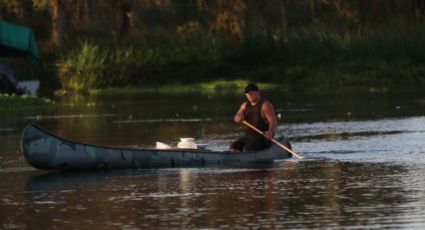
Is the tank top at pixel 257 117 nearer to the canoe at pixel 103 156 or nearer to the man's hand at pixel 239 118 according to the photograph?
the man's hand at pixel 239 118

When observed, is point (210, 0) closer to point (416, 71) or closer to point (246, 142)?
point (416, 71)

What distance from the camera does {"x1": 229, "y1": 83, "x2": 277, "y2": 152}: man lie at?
940 inches

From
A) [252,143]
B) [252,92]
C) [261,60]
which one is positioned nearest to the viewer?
[252,92]

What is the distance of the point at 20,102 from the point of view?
46.2 meters

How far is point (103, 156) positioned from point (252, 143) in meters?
2.80

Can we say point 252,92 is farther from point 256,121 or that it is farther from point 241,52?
point 241,52

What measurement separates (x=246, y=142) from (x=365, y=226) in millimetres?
8814

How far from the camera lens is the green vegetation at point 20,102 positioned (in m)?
45.6

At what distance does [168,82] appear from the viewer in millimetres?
63219

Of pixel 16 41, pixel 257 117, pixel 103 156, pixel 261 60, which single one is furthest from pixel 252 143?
pixel 261 60

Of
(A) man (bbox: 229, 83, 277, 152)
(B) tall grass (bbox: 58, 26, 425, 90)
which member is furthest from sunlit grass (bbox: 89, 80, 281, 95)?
(A) man (bbox: 229, 83, 277, 152)

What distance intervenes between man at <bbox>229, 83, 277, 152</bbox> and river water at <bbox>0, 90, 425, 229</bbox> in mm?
565

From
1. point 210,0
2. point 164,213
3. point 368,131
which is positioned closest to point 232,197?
point 164,213

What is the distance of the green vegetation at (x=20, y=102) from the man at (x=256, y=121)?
72.8 ft
